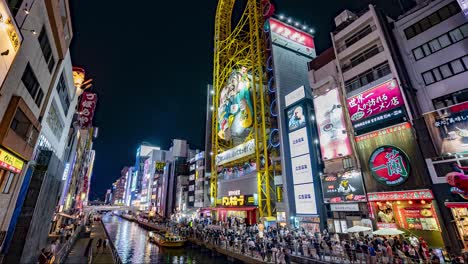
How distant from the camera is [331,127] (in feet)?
96.4

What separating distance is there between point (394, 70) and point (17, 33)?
1214 inches

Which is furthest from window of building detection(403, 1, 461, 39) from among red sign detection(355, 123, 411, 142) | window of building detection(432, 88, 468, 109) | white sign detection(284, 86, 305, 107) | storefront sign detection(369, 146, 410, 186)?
white sign detection(284, 86, 305, 107)

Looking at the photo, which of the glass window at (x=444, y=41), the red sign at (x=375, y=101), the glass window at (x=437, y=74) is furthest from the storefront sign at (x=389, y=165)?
the glass window at (x=444, y=41)

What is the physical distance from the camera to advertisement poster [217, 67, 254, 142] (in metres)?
46.8

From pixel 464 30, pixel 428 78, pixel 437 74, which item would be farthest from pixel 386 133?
pixel 464 30

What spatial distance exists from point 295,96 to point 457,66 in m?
18.7

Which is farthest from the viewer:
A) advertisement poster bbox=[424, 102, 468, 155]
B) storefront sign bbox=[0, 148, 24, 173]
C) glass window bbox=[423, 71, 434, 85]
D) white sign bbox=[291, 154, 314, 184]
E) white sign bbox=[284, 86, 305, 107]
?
white sign bbox=[284, 86, 305, 107]

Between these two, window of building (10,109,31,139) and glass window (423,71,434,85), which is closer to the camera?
window of building (10,109,31,139)

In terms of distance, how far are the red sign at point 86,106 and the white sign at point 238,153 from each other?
27.8 meters

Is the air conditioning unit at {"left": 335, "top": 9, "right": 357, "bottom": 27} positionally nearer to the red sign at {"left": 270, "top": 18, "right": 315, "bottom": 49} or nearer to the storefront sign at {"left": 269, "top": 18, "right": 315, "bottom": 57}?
the storefront sign at {"left": 269, "top": 18, "right": 315, "bottom": 57}

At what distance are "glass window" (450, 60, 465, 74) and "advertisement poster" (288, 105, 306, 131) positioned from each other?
16.4 metres

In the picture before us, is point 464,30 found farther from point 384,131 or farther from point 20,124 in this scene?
point 20,124

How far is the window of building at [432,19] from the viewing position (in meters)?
21.6

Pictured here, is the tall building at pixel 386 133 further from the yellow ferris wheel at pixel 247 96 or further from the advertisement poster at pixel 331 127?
the yellow ferris wheel at pixel 247 96
